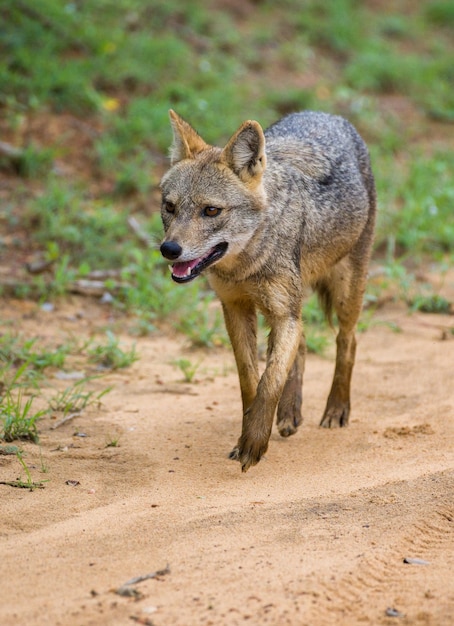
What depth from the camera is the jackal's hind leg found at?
601 centimetres

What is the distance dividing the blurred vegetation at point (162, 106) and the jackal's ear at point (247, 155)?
2.46 m

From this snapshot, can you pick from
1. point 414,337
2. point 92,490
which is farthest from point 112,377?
point 414,337

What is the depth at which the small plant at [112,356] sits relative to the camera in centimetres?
705

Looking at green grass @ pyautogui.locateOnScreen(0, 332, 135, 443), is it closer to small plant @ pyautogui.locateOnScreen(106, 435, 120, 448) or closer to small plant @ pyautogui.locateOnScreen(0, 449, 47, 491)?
small plant @ pyautogui.locateOnScreen(106, 435, 120, 448)

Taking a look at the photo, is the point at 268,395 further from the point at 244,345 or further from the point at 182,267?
the point at 182,267

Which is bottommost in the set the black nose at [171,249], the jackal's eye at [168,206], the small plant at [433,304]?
the small plant at [433,304]

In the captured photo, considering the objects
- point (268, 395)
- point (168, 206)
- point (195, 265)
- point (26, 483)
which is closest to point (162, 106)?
point (168, 206)

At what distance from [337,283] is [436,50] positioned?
10.9 m

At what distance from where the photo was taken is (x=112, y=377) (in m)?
6.89

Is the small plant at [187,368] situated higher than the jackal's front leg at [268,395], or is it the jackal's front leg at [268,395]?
the jackal's front leg at [268,395]

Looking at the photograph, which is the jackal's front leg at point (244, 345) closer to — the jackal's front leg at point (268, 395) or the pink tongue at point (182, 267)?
the jackal's front leg at point (268, 395)

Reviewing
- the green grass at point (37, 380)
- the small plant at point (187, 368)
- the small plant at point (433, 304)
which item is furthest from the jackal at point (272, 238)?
the small plant at point (433, 304)

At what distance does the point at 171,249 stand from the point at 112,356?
2.20 m

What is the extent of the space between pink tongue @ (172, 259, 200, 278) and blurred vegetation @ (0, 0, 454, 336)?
8.31ft
